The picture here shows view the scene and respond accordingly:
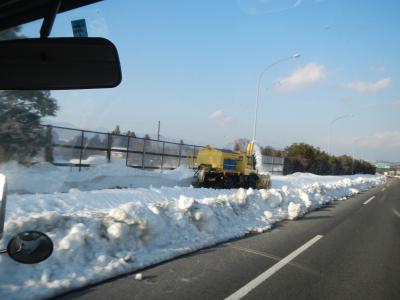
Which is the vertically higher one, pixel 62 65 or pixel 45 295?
pixel 62 65

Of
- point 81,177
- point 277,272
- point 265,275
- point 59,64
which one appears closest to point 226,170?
point 81,177

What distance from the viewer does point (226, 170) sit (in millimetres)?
24578

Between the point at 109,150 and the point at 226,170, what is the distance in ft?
21.8

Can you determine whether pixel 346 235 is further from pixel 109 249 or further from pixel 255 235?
pixel 109 249

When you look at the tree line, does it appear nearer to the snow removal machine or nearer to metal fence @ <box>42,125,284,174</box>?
metal fence @ <box>42,125,284,174</box>

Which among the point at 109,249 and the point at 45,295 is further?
the point at 109,249

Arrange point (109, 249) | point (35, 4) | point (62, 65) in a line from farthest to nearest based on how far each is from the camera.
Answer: point (109, 249)
point (35, 4)
point (62, 65)

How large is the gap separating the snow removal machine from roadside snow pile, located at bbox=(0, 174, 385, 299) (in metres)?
11.4

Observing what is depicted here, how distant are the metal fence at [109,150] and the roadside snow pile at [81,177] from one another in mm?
392

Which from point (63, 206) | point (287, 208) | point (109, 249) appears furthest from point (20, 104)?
point (287, 208)

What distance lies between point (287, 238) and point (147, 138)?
18035 mm

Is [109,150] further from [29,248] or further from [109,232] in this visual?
[29,248]

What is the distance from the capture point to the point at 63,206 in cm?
1155

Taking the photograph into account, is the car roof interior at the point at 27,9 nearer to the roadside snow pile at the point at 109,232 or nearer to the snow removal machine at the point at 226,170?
the roadside snow pile at the point at 109,232
